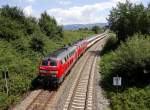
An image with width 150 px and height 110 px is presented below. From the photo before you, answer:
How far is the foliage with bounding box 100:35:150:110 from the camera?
24.2 m

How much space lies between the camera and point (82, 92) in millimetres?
27016

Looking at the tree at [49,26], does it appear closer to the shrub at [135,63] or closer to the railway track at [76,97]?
the railway track at [76,97]

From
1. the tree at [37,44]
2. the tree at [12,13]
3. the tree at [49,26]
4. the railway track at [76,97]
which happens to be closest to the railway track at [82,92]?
the railway track at [76,97]

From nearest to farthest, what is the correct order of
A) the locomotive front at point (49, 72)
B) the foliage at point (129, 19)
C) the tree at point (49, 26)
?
1. the locomotive front at point (49, 72)
2. the foliage at point (129, 19)
3. the tree at point (49, 26)

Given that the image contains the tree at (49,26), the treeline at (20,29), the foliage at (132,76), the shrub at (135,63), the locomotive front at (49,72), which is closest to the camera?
the foliage at (132,76)

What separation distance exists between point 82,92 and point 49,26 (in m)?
33.0

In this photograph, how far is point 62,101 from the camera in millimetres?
24328

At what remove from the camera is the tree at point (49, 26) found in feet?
190

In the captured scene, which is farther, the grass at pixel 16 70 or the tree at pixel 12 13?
the tree at pixel 12 13

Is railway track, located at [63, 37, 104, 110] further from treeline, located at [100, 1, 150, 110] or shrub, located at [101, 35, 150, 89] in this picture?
shrub, located at [101, 35, 150, 89]

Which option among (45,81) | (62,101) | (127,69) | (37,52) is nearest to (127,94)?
(127,69)

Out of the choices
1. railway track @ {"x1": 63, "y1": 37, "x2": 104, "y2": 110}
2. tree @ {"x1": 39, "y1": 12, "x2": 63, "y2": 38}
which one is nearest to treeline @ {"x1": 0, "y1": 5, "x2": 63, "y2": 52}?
tree @ {"x1": 39, "y1": 12, "x2": 63, "y2": 38}

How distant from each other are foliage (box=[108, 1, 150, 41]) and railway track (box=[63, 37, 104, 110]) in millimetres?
15634

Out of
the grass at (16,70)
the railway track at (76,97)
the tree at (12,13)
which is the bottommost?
Result: the railway track at (76,97)
